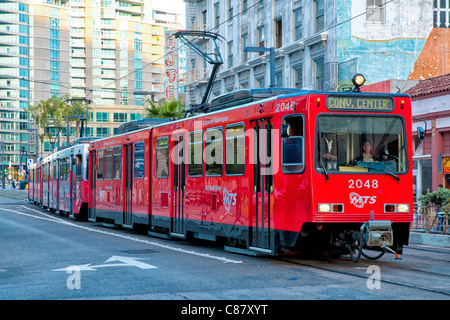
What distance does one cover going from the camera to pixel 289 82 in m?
38.7

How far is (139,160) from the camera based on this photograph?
2125 centimetres

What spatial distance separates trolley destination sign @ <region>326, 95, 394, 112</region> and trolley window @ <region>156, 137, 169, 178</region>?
7.20 m

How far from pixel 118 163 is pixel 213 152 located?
331 inches

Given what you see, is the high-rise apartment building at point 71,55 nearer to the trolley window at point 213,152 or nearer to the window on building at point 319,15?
the window on building at point 319,15

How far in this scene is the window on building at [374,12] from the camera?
35406 millimetres

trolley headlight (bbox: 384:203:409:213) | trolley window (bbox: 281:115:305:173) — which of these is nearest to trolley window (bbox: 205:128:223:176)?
trolley window (bbox: 281:115:305:173)

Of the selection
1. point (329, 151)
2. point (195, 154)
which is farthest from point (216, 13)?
point (329, 151)

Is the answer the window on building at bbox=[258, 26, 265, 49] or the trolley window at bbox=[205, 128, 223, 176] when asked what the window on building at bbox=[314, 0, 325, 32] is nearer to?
the window on building at bbox=[258, 26, 265, 49]

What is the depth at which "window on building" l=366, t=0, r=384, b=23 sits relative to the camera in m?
35.4

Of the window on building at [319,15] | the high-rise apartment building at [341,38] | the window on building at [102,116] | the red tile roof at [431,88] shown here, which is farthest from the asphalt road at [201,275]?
the window on building at [102,116]

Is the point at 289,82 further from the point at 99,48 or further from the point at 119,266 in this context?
the point at 99,48

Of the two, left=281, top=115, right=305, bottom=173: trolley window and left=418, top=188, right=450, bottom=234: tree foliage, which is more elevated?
left=281, top=115, right=305, bottom=173: trolley window

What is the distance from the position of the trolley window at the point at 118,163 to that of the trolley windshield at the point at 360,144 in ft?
39.3
